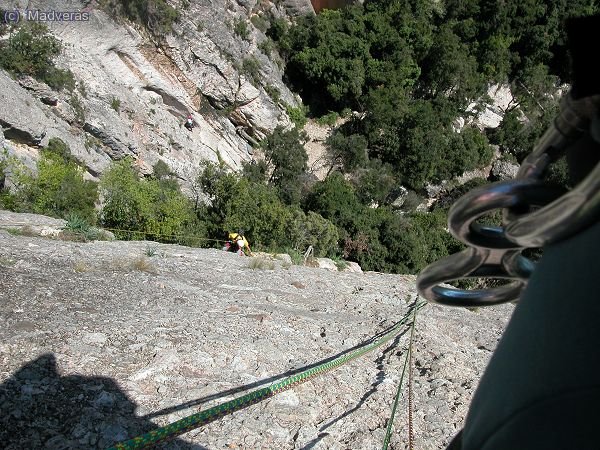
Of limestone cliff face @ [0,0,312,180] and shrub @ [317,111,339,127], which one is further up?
shrub @ [317,111,339,127]

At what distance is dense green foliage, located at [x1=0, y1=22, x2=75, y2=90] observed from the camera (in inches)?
693

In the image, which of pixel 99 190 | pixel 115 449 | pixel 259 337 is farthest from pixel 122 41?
pixel 115 449

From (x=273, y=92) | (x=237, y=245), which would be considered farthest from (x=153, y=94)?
(x=237, y=245)

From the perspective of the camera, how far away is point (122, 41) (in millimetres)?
21250

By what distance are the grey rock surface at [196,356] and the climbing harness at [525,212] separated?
264 centimetres

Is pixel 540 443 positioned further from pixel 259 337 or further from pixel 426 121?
pixel 426 121

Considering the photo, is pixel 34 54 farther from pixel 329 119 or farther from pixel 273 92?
pixel 329 119

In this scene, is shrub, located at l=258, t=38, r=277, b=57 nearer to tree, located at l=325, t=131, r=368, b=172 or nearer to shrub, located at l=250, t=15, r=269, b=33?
shrub, located at l=250, t=15, r=269, b=33

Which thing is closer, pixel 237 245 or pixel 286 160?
pixel 237 245

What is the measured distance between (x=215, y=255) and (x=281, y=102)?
20426 mm

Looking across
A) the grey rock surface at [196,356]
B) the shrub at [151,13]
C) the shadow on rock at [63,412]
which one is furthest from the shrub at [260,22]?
the shadow on rock at [63,412]

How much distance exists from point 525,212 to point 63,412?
10.4ft

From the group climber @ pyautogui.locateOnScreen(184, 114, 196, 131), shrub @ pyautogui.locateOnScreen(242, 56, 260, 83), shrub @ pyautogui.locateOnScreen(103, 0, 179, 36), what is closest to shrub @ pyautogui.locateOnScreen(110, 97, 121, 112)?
climber @ pyautogui.locateOnScreen(184, 114, 196, 131)

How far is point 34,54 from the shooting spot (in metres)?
17.9
